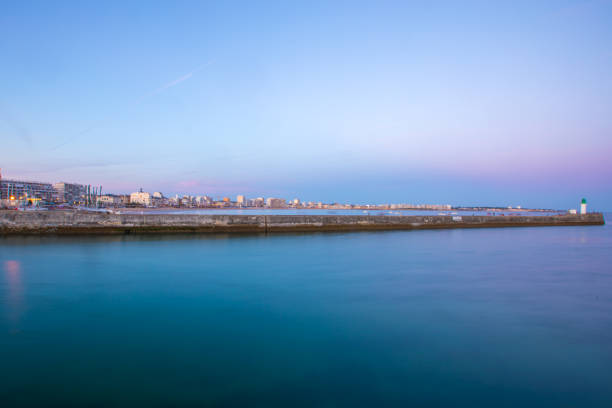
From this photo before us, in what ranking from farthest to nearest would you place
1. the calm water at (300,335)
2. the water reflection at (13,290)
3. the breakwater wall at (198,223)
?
the breakwater wall at (198,223) → the water reflection at (13,290) → the calm water at (300,335)

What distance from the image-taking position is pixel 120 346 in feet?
13.6

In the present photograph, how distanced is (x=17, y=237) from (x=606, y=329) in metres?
20.2

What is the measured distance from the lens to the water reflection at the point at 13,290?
536cm

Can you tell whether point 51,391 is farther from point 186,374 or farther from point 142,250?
point 142,250

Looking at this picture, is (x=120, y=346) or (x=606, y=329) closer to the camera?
(x=120, y=346)

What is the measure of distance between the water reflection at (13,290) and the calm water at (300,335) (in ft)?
0.15

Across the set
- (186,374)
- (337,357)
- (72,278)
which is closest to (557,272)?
(337,357)

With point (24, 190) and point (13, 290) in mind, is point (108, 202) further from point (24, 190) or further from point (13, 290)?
point (13, 290)

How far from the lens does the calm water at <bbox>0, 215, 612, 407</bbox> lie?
322cm

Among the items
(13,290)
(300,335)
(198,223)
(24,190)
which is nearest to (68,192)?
(24,190)

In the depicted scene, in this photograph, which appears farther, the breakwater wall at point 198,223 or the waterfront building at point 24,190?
the waterfront building at point 24,190

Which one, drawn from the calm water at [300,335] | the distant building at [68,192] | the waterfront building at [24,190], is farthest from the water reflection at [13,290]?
the distant building at [68,192]

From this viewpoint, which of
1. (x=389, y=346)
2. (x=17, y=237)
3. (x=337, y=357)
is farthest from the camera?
(x=17, y=237)

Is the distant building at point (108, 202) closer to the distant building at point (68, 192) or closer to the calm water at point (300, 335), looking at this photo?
the distant building at point (68, 192)
